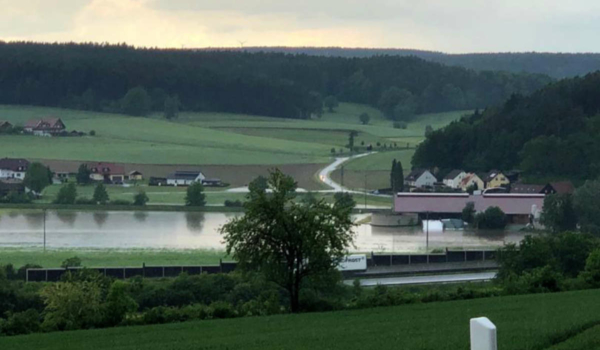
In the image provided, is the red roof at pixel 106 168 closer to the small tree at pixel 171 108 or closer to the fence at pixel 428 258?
the fence at pixel 428 258

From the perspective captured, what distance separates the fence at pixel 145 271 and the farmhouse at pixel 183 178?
62.0 feet

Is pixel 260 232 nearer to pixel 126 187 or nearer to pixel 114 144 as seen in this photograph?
pixel 126 187

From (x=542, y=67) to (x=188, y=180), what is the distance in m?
87.7

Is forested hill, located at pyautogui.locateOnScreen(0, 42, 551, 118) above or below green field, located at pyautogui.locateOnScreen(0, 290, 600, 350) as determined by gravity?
above

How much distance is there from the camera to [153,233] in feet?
93.6

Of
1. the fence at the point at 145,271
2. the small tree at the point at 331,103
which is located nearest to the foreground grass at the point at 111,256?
the fence at the point at 145,271

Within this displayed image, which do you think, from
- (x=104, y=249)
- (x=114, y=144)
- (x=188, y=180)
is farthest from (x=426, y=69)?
(x=104, y=249)

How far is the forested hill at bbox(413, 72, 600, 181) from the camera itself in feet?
124

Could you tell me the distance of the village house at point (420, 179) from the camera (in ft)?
127

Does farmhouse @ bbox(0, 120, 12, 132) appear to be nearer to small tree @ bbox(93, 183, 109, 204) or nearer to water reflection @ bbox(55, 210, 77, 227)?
small tree @ bbox(93, 183, 109, 204)

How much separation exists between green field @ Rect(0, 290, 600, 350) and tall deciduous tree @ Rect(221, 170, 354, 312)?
836 mm

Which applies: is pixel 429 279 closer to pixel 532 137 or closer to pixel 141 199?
pixel 141 199

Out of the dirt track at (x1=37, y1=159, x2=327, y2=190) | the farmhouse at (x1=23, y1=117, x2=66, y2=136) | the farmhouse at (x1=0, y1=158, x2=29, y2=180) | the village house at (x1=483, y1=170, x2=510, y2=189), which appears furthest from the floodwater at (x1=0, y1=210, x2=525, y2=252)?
the farmhouse at (x1=23, y1=117, x2=66, y2=136)

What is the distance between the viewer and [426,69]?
3246 inches
